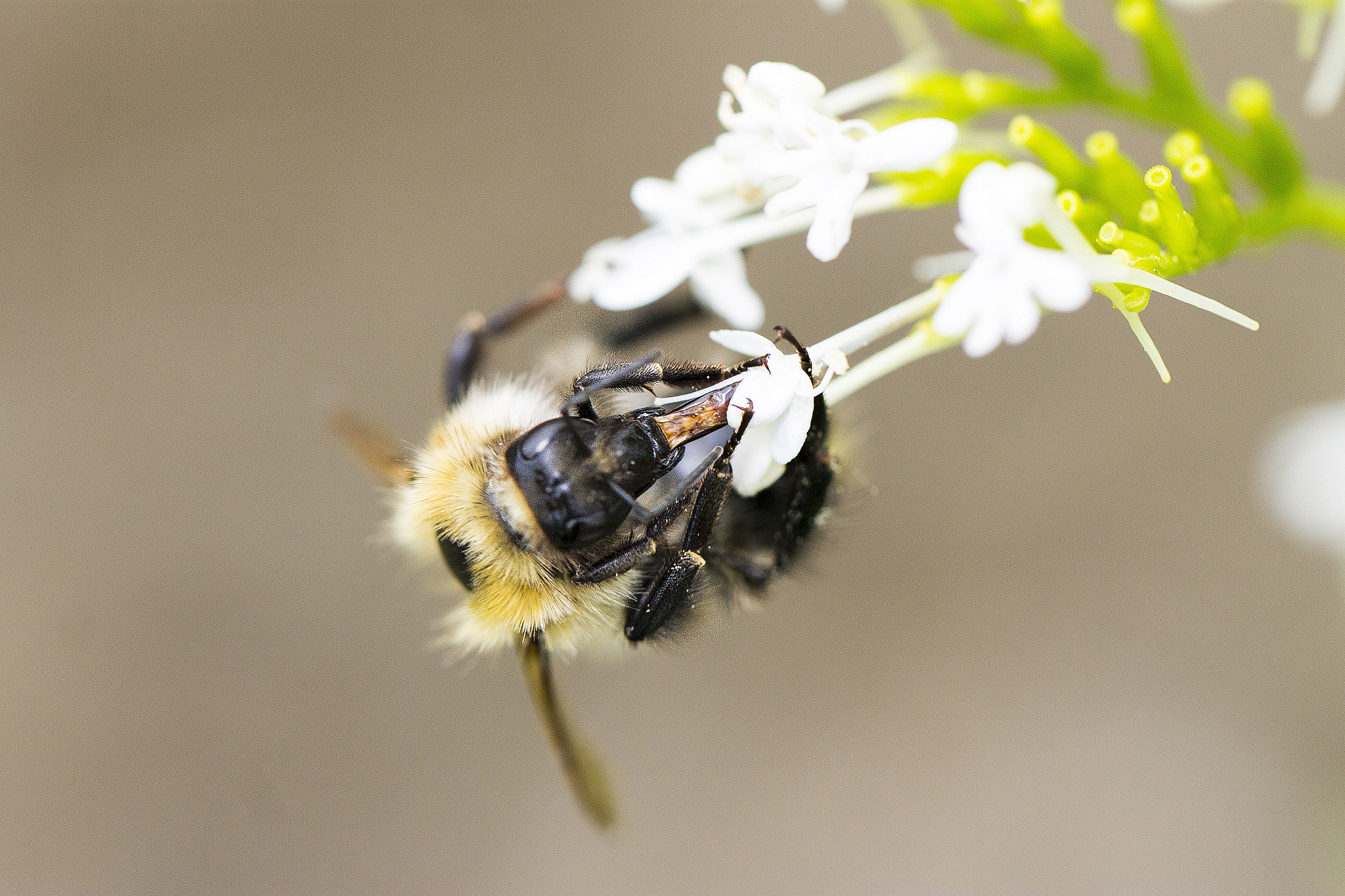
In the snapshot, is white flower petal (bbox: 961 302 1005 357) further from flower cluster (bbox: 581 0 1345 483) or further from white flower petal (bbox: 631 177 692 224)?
white flower petal (bbox: 631 177 692 224)

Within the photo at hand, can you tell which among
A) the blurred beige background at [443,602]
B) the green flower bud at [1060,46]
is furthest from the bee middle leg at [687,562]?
the blurred beige background at [443,602]

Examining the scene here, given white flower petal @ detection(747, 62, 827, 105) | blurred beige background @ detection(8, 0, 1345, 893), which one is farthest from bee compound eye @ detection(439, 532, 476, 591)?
blurred beige background @ detection(8, 0, 1345, 893)

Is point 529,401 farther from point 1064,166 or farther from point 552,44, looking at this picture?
point 552,44

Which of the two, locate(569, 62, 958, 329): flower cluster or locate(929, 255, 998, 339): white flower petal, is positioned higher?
locate(569, 62, 958, 329): flower cluster

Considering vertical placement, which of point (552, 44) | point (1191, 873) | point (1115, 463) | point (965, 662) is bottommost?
point (1191, 873)

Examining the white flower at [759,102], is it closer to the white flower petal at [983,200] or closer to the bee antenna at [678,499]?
the white flower petal at [983,200]

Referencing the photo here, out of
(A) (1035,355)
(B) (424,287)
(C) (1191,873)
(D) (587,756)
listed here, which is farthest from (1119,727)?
(B) (424,287)

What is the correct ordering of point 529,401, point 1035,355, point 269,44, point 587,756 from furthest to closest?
point 269,44
point 1035,355
point 587,756
point 529,401
